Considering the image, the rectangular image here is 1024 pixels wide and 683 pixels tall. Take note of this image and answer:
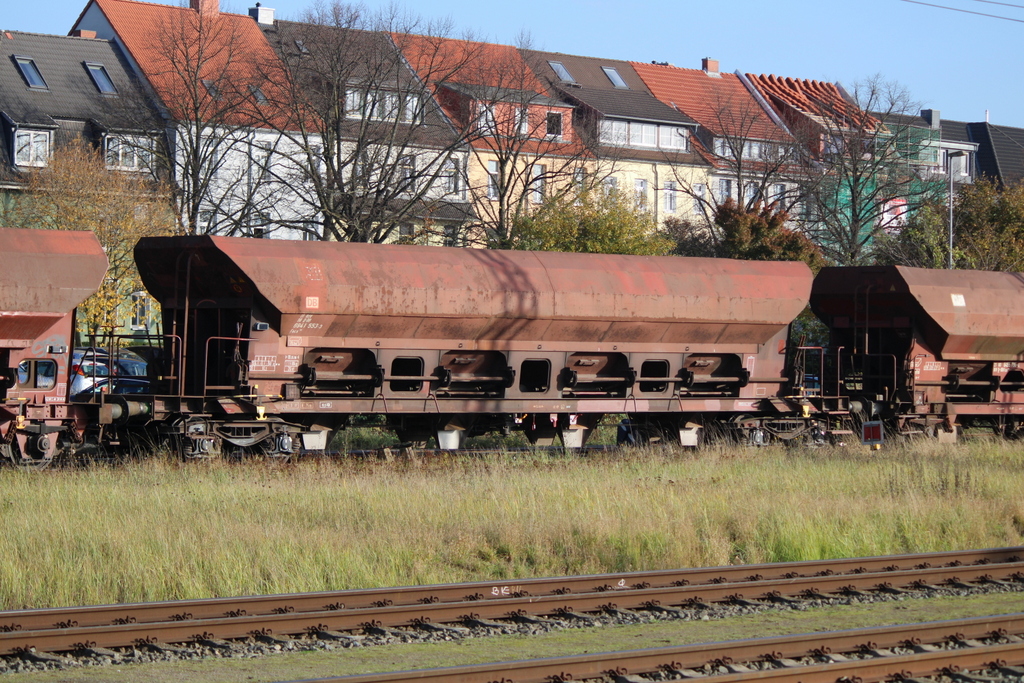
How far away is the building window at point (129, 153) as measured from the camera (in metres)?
34.2

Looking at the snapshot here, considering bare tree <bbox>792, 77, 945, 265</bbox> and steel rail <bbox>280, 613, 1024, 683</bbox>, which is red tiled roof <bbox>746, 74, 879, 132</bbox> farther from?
steel rail <bbox>280, 613, 1024, 683</bbox>

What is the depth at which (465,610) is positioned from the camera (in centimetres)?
838

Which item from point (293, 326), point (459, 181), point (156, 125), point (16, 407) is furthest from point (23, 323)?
point (459, 181)

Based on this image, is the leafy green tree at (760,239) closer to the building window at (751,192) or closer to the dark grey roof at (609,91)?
the building window at (751,192)

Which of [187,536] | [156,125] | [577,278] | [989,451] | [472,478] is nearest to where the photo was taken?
[187,536]

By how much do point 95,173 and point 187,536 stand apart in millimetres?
22279

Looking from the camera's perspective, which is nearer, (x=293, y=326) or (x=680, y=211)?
(x=293, y=326)

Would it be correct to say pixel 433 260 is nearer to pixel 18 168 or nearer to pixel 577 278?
pixel 577 278

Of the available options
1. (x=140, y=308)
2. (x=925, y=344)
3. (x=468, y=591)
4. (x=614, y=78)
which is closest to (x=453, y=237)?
(x=140, y=308)

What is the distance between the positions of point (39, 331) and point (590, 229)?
1853cm

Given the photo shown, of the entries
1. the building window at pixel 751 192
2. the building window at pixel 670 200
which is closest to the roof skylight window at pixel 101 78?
the building window at pixel 670 200

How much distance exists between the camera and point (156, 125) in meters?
37.0

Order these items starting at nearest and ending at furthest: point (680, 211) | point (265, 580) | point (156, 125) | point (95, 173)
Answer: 1. point (265, 580)
2. point (95, 173)
3. point (156, 125)
4. point (680, 211)

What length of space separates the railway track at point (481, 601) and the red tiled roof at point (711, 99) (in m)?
41.6
